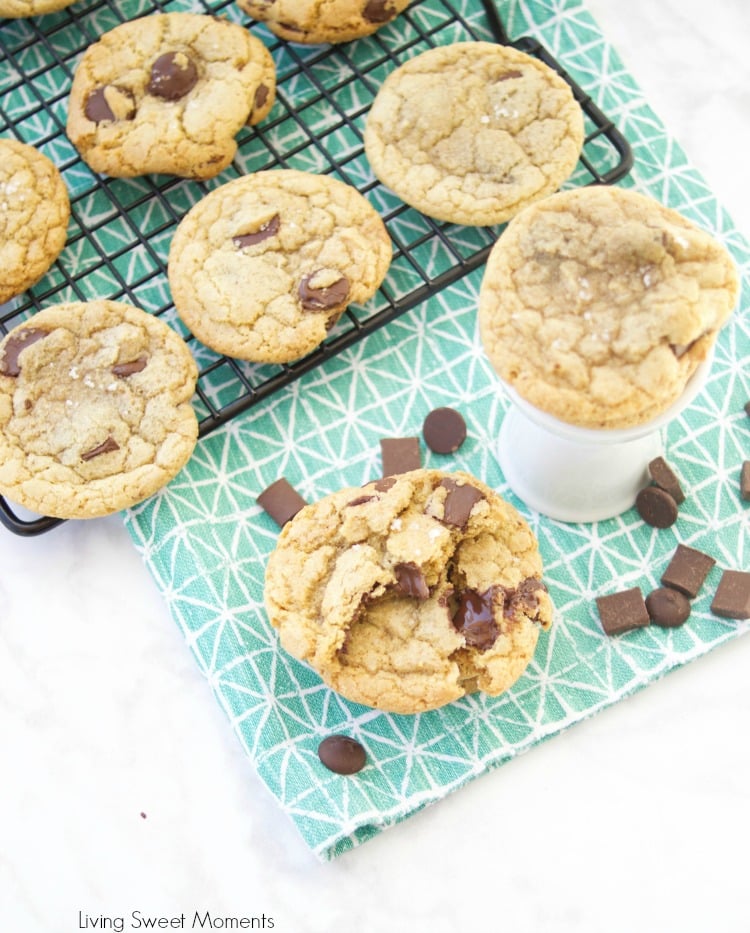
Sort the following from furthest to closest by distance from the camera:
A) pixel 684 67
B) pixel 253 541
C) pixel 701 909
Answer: pixel 684 67
pixel 253 541
pixel 701 909

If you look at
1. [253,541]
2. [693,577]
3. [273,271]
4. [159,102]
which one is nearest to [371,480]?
[253,541]

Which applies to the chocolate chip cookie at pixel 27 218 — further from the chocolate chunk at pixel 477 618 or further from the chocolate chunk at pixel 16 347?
the chocolate chunk at pixel 477 618

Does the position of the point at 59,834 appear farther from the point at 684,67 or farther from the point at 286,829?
the point at 684,67

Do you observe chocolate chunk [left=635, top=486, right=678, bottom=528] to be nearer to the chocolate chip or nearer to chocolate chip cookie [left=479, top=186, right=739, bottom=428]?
chocolate chip cookie [left=479, top=186, right=739, bottom=428]

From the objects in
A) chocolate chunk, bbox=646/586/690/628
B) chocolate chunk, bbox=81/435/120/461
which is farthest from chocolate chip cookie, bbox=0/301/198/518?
chocolate chunk, bbox=646/586/690/628

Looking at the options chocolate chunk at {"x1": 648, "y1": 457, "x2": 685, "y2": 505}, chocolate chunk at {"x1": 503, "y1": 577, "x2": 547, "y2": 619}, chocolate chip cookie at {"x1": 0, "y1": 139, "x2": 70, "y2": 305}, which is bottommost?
chocolate chunk at {"x1": 648, "y1": 457, "x2": 685, "y2": 505}

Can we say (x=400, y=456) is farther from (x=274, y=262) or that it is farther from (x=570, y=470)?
(x=274, y=262)
